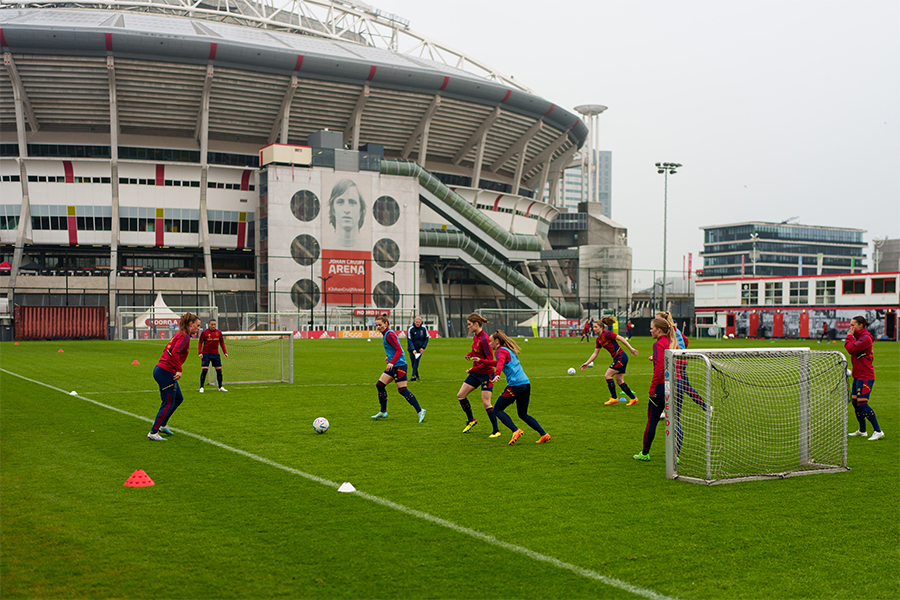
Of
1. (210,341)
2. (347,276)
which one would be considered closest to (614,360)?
(210,341)

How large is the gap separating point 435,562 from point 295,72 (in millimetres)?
68290

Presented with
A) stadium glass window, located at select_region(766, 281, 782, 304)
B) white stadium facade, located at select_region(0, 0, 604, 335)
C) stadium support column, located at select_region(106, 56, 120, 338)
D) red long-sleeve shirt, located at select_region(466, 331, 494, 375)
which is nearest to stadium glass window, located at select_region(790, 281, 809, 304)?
stadium glass window, located at select_region(766, 281, 782, 304)

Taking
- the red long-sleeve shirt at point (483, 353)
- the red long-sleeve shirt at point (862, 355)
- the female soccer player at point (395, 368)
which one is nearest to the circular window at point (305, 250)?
the female soccer player at point (395, 368)

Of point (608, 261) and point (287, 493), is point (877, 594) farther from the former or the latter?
point (608, 261)

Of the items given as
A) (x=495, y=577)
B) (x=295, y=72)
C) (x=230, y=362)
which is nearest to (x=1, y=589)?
(x=495, y=577)

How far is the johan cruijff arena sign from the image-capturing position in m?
73.4

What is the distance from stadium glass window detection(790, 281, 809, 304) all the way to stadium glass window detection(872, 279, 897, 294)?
231 inches

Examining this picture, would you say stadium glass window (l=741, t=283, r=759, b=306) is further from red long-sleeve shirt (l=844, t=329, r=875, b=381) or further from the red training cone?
the red training cone

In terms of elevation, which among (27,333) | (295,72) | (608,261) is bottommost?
(27,333)

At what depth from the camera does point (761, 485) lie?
369 inches

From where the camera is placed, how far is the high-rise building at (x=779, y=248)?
504 ft

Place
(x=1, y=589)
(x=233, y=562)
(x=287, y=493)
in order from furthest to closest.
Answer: (x=287, y=493)
(x=233, y=562)
(x=1, y=589)

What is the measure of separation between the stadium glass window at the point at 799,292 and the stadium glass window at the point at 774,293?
3.89ft

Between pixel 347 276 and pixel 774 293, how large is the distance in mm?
38990
